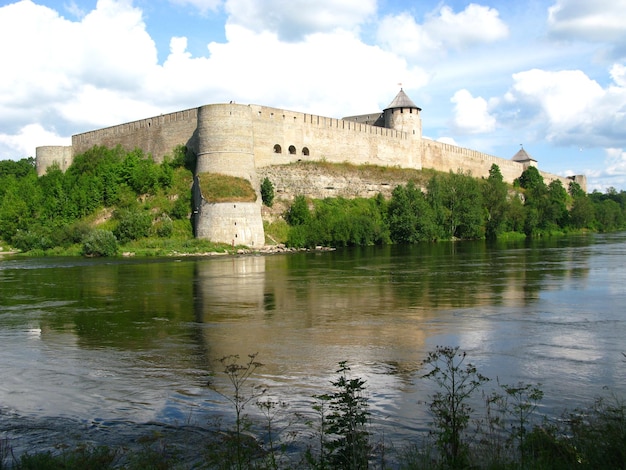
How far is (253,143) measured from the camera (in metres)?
36.9

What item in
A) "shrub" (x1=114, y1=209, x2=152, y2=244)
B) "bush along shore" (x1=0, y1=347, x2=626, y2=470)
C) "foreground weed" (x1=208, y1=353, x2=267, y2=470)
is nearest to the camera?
"bush along shore" (x1=0, y1=347, x2=626, y2=470)

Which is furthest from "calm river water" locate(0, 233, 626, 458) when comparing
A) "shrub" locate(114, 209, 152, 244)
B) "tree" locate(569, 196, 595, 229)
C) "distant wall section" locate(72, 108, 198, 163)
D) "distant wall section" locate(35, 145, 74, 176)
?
"tree" locate(569, 196, 595, 229)

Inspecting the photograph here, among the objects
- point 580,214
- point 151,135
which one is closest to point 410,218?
point 151,135

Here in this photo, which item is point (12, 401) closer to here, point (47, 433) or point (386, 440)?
point (47, 433)

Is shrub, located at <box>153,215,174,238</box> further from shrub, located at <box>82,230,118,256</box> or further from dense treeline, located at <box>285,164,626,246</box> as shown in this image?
dense treeline, located at <box>285,164,626,246</box>

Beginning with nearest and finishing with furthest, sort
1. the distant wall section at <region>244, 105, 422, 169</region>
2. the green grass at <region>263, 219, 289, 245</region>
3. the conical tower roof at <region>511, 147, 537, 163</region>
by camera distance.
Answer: the green grass at <region>263, 219, 289, 245</region>, the distant wall section at <region>244, 105, 422, 169</region>, the conical tower roof at <region>511, 147, 537, 163</region>

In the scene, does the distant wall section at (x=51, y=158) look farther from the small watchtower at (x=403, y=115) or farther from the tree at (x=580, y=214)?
the tree at (x=580, y=214)

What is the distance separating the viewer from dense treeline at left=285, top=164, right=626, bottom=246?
120 ft

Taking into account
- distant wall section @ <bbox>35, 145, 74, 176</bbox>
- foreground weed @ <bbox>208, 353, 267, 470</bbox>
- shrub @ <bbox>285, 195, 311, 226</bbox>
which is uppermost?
distant wall section @ <bbox>35, 145, 74, 176</bbox>

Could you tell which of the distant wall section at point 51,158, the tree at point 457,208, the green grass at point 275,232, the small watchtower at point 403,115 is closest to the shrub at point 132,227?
the green grass at point 275,232

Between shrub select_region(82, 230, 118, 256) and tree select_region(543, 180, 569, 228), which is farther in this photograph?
tree select_region(543, 180, 569, 228)

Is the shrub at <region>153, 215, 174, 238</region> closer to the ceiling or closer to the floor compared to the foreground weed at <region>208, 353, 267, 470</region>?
closer to the ceiling

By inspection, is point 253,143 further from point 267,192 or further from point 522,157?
point 522,157

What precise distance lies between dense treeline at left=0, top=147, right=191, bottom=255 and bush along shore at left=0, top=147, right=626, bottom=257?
64mm
